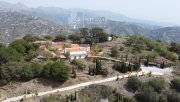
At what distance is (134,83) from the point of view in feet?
126

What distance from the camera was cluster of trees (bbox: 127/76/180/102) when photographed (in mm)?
35631

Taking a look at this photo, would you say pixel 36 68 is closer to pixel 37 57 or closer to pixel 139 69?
pixel 37 57

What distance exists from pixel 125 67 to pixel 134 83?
4.64m

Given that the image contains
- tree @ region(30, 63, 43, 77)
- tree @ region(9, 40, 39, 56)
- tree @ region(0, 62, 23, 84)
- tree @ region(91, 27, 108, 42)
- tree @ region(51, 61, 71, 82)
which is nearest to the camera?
tree @ region(0, 62, 23, 84)

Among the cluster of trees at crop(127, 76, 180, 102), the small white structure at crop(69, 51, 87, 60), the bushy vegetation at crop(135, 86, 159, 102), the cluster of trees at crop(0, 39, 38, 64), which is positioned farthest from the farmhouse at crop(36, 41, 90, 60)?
the bushy vegetation at crop(135, 86, 159, 102)

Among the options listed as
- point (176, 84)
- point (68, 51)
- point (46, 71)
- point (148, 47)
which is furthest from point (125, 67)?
point (148, 47)

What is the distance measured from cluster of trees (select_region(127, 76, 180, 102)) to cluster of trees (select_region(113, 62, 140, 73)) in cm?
384

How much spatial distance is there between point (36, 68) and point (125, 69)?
13096 mm

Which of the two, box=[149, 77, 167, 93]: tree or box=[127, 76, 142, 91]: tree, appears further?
box=[127, 76, 142, 91]: tree

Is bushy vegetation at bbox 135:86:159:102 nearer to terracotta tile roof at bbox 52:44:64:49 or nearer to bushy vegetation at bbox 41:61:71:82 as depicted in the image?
bushy vegetation at bbox 41:61:71:82

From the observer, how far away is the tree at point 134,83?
38.2 metres

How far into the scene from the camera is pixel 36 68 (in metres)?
37.4

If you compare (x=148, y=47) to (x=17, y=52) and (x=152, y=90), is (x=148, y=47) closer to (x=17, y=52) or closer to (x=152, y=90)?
(x=152, y=90)

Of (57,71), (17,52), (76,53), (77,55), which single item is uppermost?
(17,52)
